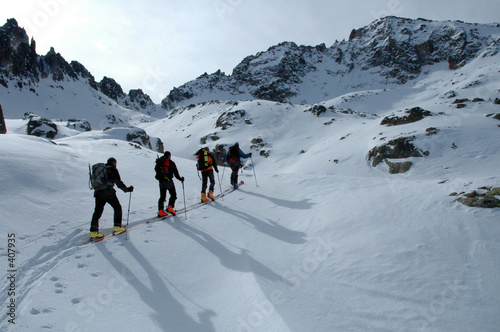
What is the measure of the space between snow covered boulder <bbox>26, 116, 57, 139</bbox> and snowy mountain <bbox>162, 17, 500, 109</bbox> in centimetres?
9243

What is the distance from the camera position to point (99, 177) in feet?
20.4

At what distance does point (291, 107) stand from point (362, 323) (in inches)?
1910

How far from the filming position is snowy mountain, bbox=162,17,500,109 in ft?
331

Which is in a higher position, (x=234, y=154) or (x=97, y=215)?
(x=234, y=154)

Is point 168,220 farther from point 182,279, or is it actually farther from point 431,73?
point 431,73

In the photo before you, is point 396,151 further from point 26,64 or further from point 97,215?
point 26,64

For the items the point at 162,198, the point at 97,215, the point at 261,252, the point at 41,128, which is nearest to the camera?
the point at 261,252

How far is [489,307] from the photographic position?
3115 millimetres

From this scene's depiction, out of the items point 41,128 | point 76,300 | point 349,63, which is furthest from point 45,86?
point 349,63

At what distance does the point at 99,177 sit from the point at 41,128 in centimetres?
4231

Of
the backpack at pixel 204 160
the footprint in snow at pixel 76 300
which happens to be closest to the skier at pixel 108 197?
the footprint in snow at pixel 76 300

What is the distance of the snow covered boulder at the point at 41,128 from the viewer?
3772 centimetres

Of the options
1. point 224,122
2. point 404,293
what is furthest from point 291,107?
point 404,293

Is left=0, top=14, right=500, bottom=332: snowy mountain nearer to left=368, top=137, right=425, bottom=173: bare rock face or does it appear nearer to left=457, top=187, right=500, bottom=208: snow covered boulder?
left=457, top=187, right=500, bottom=208: snow covered boulder
